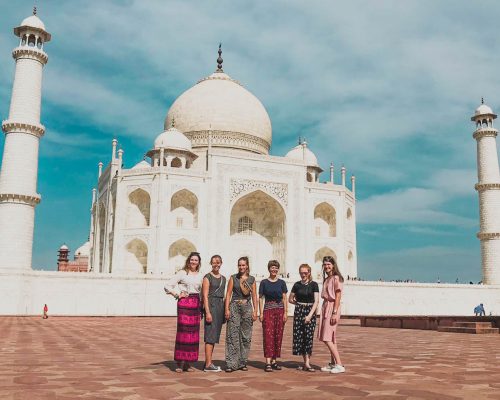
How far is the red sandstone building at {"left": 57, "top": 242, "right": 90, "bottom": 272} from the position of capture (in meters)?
39.8

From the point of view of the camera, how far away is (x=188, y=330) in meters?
5.88

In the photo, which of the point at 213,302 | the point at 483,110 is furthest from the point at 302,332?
the point at 483,110

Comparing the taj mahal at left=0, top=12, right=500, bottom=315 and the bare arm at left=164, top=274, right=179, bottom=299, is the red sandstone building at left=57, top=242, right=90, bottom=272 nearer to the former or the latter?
the taj mahal at left=0, top=12, right=500, bottom=315

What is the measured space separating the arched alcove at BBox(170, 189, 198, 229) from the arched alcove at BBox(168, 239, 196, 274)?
1086 millimetres

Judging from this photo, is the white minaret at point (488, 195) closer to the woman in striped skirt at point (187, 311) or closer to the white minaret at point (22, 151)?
the white minaret at point (22, 151)

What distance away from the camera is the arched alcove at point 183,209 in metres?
29.4

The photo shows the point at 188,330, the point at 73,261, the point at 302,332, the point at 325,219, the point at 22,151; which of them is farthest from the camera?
the point at 73,261

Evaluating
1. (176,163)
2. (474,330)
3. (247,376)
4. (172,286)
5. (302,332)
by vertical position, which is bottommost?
(474,330)

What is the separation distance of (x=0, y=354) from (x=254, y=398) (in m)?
4.64

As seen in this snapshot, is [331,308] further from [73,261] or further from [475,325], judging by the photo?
[73,261]

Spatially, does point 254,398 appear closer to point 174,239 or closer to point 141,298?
point 141,298

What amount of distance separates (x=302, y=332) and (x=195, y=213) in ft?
77.6

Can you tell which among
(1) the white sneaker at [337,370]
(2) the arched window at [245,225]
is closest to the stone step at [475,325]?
(1) the white sneaker at [337,370]

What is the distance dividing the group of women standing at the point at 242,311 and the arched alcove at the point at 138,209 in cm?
2345
